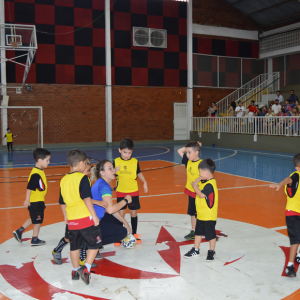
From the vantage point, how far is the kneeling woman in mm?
3764

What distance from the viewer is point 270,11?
82.0 ft

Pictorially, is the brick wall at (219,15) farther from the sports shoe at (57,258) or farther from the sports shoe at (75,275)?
the sports shoe at (75,275)

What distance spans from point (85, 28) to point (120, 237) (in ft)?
67.3

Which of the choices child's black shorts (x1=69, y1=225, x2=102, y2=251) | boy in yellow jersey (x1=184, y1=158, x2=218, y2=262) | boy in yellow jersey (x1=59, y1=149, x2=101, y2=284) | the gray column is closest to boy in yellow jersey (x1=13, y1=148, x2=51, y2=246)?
boy in yellow jersey (x1=59, y1=149, x2=101, y2=284)

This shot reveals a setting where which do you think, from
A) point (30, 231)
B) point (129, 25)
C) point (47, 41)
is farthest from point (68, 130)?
point (30, 231)

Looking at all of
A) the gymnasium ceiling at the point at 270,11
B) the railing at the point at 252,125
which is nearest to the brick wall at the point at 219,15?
the gymnasium ceiling at the point at 270,11

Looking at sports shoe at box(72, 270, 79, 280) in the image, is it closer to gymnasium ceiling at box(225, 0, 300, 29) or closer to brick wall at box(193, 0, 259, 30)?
gymnasium ceiling at box(225, 0, 300, 29)

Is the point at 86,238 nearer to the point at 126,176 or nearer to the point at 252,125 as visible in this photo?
the point at 126,176

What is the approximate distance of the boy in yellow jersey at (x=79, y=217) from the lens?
339 cm

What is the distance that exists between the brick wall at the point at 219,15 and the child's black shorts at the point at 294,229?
24110 mm

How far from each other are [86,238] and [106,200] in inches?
18.2

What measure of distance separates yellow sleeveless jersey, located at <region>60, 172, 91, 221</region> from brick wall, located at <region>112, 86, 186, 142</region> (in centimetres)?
2025

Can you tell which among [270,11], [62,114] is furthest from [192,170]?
[270,11]

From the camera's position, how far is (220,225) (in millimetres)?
5293
